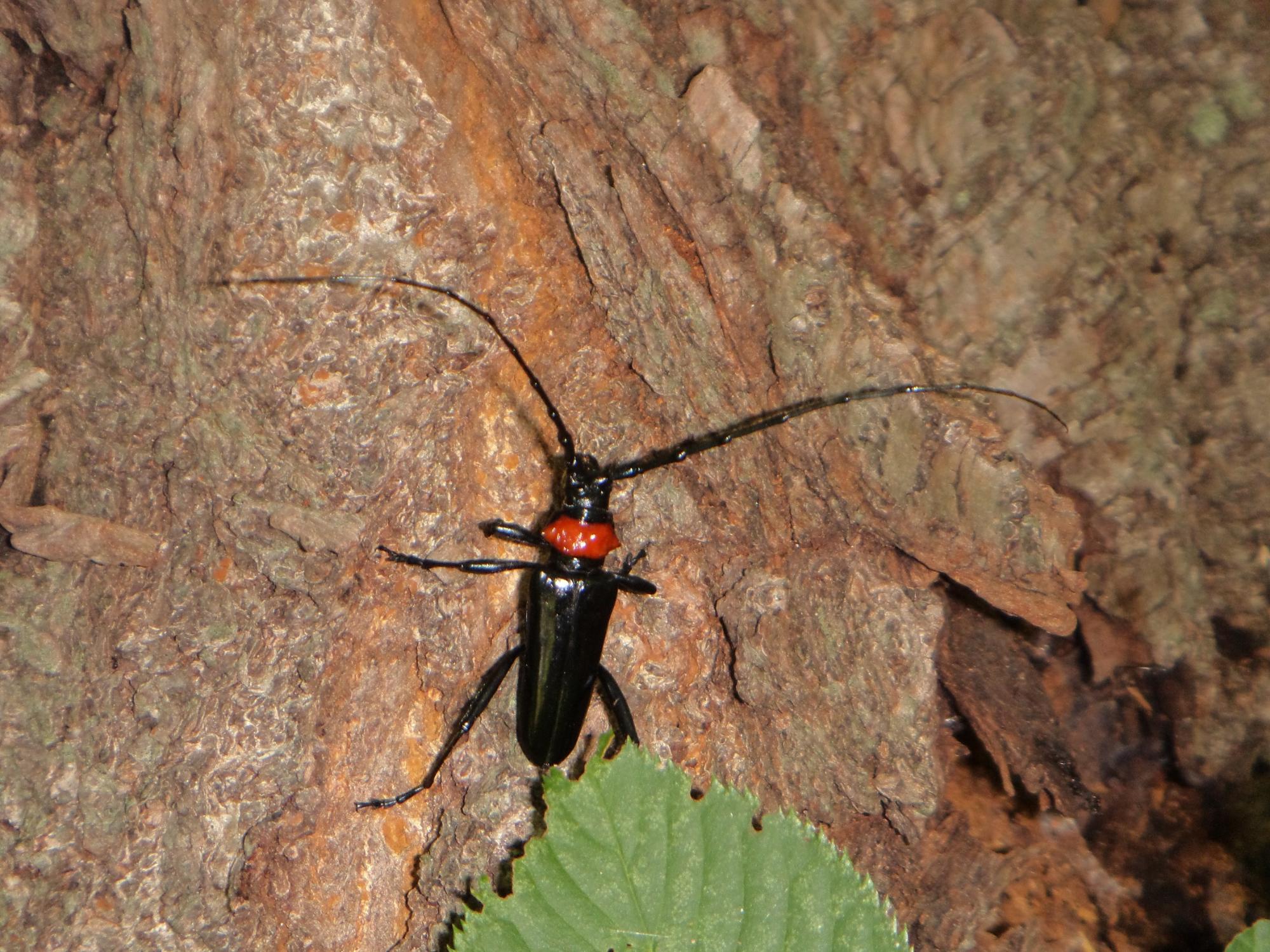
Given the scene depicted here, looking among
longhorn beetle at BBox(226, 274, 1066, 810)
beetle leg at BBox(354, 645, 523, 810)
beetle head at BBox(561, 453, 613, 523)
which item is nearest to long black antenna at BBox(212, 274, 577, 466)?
longhorn beetle at BBox(226, 274, 1066, 810)

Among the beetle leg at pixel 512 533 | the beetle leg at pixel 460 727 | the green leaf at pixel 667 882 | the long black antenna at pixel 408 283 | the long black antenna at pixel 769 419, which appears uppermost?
the long black antenna at pixel 408 283

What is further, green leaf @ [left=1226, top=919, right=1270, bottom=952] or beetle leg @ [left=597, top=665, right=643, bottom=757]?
beetle leg @ [left=597, top=665, right=643, bottom=757]

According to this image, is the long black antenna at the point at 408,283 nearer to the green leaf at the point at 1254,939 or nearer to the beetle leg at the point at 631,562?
the beetle leg at the point at 631,562

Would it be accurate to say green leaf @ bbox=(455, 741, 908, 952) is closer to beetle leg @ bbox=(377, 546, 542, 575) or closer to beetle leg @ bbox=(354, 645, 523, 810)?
beetle leg @ bbox=(354, 645, 523, 810)

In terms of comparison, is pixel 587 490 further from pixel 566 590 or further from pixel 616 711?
pixel 616 711

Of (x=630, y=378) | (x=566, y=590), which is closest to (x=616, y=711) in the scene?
(x=566, y=590)

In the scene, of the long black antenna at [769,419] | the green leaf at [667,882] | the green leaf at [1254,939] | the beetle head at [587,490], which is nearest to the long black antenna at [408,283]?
Answer: the beetle head at [587,490]
